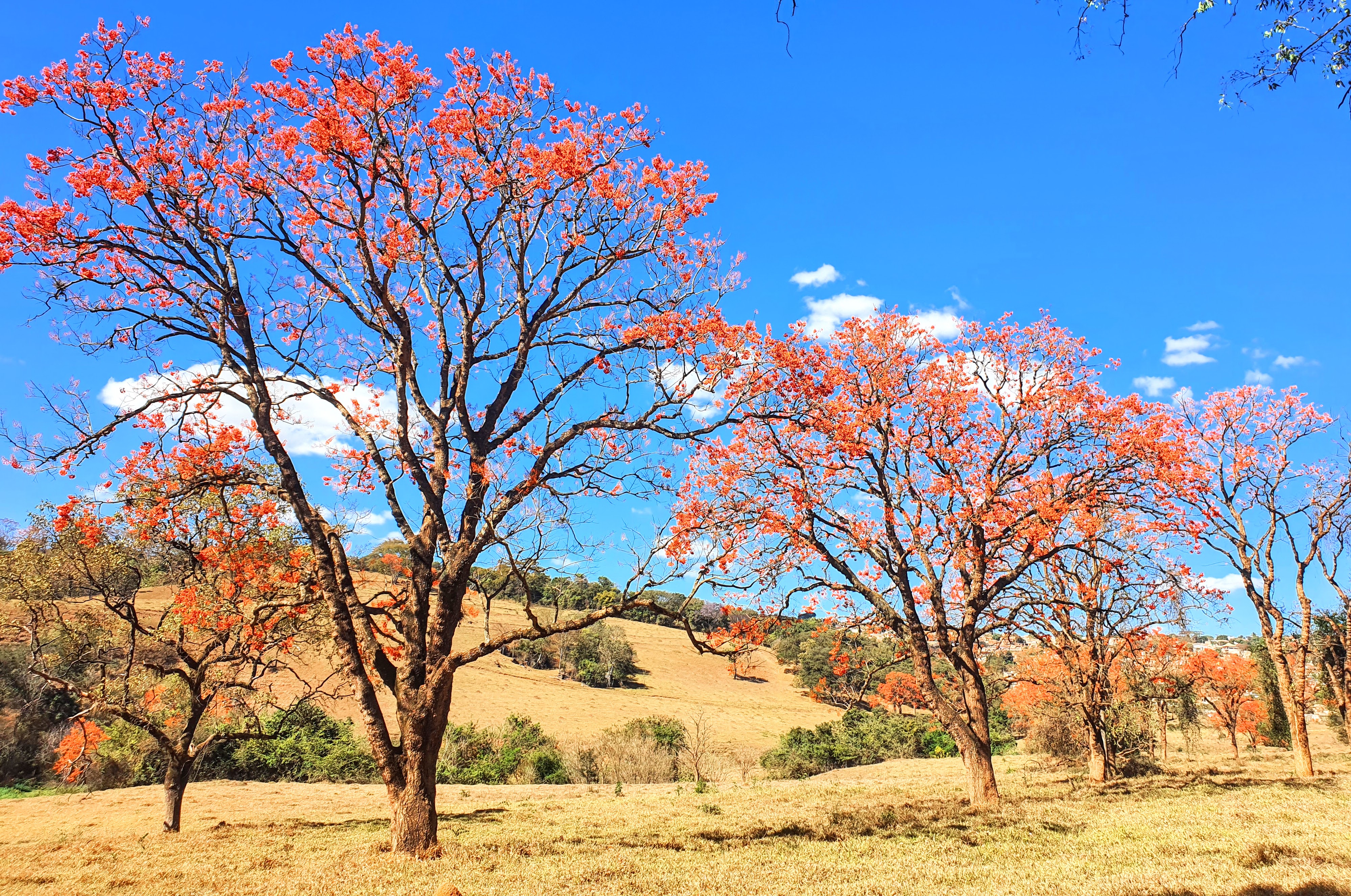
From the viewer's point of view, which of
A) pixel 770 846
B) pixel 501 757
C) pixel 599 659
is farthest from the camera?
pixel 599 659

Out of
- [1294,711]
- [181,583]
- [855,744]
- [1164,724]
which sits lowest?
[855,744]

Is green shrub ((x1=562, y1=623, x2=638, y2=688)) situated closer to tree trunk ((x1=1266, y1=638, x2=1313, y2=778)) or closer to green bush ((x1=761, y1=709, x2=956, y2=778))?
green bush ((x1=761, y1=709, x2=956, y2=778))

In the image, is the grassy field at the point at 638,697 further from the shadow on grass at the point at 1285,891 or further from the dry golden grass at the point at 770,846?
the shadow on grass at the point at 1285,891

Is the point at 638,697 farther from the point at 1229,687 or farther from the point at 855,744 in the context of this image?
the point at 1229,687

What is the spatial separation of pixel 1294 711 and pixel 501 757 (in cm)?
3095

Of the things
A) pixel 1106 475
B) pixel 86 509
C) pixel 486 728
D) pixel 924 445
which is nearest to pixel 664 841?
pixel 924 445

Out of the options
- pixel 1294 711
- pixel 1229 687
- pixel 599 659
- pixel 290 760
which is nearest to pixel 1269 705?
pixel 1229 687

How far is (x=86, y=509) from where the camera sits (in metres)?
12.9

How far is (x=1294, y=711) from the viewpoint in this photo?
21.9 m

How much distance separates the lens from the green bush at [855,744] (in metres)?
37.2

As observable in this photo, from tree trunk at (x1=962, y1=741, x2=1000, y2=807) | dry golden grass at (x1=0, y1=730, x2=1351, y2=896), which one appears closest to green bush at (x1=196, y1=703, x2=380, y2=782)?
dry golden grass at (x1=0, y1=730, x2=1351, y2=896)

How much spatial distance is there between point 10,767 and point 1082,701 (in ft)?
143

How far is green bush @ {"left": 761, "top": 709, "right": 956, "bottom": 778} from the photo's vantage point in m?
37.2

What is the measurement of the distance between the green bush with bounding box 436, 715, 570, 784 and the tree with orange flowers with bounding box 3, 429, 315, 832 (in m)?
16.1
